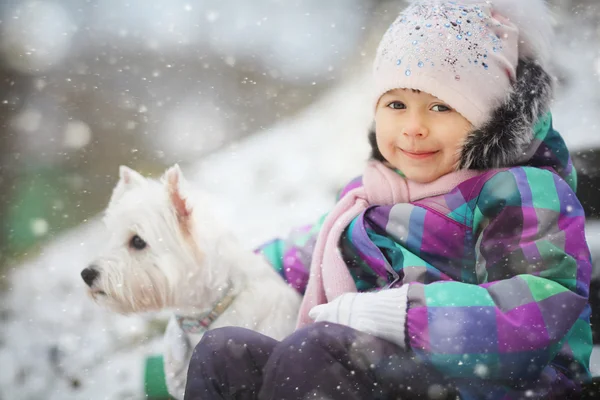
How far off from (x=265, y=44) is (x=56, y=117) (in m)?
0.46

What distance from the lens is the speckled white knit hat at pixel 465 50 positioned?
2.61 feet

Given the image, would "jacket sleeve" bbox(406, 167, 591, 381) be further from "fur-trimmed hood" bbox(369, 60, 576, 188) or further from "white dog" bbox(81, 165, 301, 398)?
"white dog" bbox(81, 165, 301, 398)

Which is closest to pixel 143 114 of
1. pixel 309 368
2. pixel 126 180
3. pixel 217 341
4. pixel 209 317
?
pixel 126 180

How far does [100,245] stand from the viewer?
0.95 metres

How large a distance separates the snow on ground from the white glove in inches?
13.0

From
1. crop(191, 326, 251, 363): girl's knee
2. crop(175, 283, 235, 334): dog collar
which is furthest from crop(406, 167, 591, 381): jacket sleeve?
crop(175, 283, 235, 334): dog collar

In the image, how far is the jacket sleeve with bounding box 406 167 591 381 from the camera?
67cm

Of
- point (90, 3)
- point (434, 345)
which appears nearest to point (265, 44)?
point (90, 3)

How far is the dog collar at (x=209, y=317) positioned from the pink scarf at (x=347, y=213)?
0.39 ft

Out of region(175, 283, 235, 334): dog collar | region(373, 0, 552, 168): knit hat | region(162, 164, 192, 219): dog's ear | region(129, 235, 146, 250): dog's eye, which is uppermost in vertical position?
region(373, 0, 552, 168): knit hat

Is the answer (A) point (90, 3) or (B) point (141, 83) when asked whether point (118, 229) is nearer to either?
(B) point (141, 83)

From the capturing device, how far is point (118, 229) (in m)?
0.93

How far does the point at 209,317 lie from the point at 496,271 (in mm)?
449

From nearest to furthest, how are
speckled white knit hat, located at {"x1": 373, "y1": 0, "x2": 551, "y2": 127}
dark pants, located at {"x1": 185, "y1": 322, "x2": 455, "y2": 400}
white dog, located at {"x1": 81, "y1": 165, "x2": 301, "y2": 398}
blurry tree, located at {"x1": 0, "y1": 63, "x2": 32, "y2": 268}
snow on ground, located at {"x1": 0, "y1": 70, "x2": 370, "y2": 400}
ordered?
dark pants, located at {"x1": 185, "y1": 322, "x2": 455, "y2": 400} → speckled white knit hat, located at {"x1": 373, "y1": 0, "x2": 551, "y2": 127} → white dog, located at {"x1": 81, "y1": 165, "x2": 301, "y2": 398} → snow on ground, located at {"x1": 0, "y1": 70, "x2": 370, "y2": 400} → blurry tree, located at {"x1": 0, "y1": 63, "x2": 32, "y2": 268}
